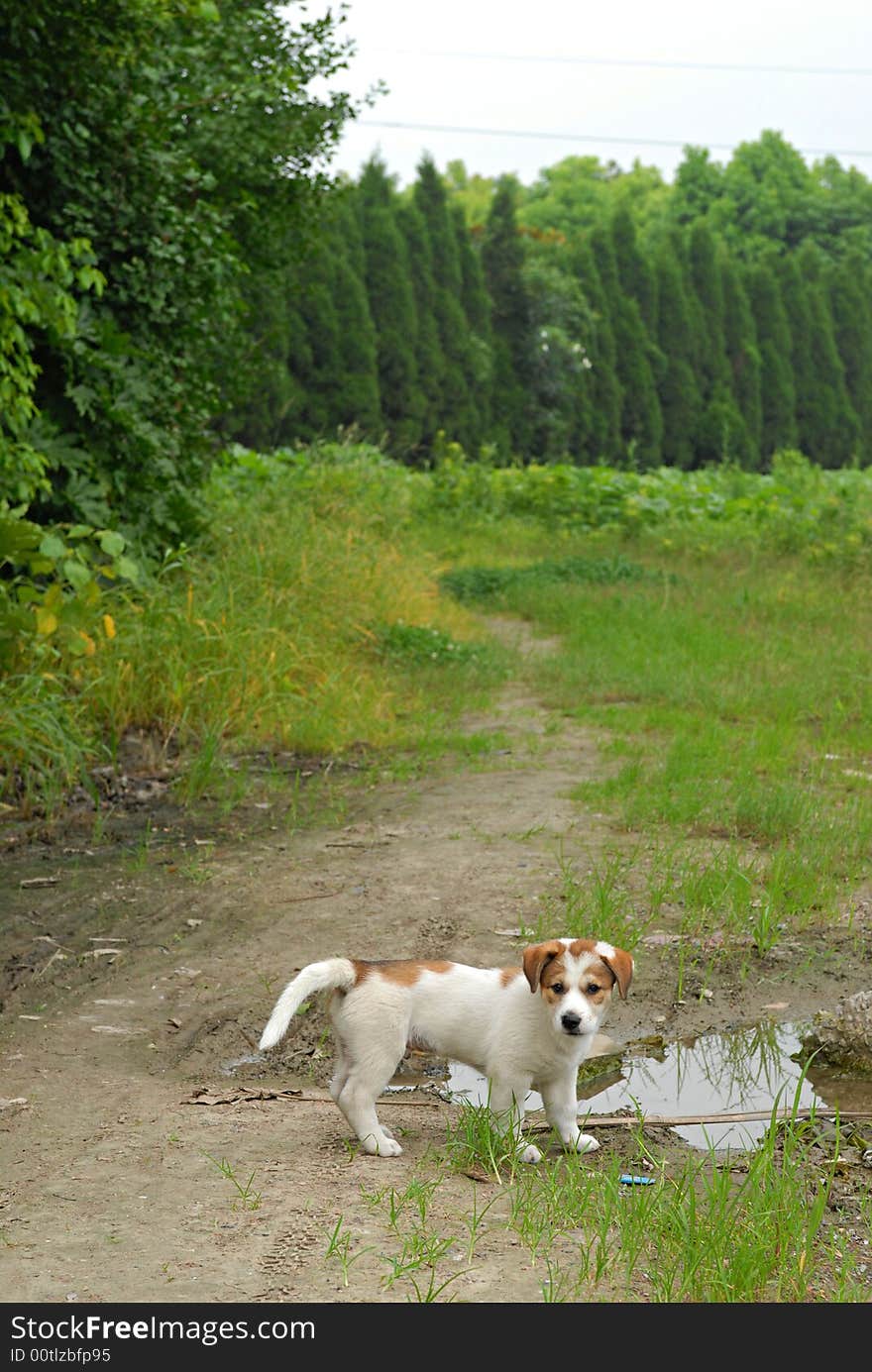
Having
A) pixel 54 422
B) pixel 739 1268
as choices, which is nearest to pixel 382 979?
pixel 739 1268

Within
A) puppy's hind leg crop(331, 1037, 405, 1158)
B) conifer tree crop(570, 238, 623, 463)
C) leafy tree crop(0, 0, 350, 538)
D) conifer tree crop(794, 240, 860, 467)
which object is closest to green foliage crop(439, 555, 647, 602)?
leafy tree crop(0, 0, 350, 538)

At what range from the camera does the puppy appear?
3.58 m

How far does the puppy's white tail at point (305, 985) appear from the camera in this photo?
3.42m

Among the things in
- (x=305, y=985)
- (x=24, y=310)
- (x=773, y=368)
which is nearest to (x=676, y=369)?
(x=773, y=368)

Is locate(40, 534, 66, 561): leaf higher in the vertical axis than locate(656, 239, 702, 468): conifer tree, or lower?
lower

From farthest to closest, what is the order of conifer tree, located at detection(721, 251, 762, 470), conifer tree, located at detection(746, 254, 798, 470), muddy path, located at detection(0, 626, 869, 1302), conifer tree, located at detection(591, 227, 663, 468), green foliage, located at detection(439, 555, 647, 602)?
1. conifer tree, located at detection(746, 254, 798, 470)
2. conifer tree, located at detection(721, 251, 762, 470)
3. conifer tree, located at detection(591, 227, 663, 468)
4. green foliage, located at detection(439, 555, 647, 602)
5. muddy path, located at detection(0, 626, 869, 1302)

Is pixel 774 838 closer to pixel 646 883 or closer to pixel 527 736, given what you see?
pixel 646 883

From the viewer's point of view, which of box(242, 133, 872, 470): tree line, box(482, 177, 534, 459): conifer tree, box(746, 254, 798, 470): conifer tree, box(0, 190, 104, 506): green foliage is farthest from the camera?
box(746, 254, 798, 470): conifer tree

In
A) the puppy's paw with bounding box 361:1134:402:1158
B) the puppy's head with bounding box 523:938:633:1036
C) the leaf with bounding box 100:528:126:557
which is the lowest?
the puppy's paw with bounding box 361:1134:402:1158

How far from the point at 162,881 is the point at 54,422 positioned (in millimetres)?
3794

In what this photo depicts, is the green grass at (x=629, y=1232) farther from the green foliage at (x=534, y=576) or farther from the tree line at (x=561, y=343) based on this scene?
the tree line at (x=561, y=343)

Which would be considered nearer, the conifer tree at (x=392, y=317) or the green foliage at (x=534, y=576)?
the green foliage at (x=534, y=576)

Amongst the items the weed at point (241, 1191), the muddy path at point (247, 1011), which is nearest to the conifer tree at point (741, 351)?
the muddy path at point (247, 1011)

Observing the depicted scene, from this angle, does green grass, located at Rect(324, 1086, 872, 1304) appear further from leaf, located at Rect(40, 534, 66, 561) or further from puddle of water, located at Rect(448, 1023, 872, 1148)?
leaf, located at Rect(40, 534, 66, 561)
